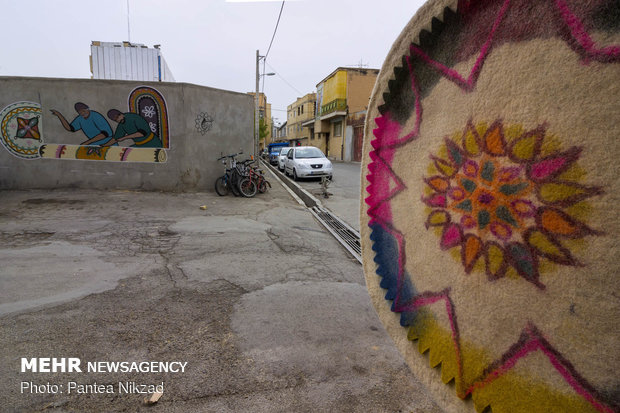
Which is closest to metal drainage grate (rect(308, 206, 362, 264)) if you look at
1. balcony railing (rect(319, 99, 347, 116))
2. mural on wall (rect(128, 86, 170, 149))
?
mural on wall (rect(128, 86, 170, 149))

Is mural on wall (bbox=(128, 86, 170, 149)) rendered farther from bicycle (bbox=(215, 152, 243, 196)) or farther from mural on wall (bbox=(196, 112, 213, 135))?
bicycle (bbox=(215, 152, 243, 196))

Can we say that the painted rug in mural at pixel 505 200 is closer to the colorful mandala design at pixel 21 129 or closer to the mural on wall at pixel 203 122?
the mural on wall at pixel 203 122

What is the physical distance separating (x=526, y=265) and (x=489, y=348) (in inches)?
10.3

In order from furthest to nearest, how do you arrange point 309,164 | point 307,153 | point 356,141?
point 356,141 → point 307,153 → point 309,164

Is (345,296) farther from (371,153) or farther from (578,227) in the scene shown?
(578,227)

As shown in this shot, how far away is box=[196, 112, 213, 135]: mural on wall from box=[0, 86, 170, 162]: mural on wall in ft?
2.75

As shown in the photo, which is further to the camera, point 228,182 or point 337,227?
point 228,182

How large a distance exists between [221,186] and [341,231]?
4.87m

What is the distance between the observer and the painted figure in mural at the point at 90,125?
896cm

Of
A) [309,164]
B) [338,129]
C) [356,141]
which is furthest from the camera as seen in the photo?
[338,129]

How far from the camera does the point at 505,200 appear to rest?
890mm

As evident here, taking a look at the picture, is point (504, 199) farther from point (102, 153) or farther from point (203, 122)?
point (102, 153)

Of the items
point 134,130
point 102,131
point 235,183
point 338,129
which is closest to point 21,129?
point 102,131

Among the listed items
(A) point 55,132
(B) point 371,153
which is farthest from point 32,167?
(B) point 371,153
